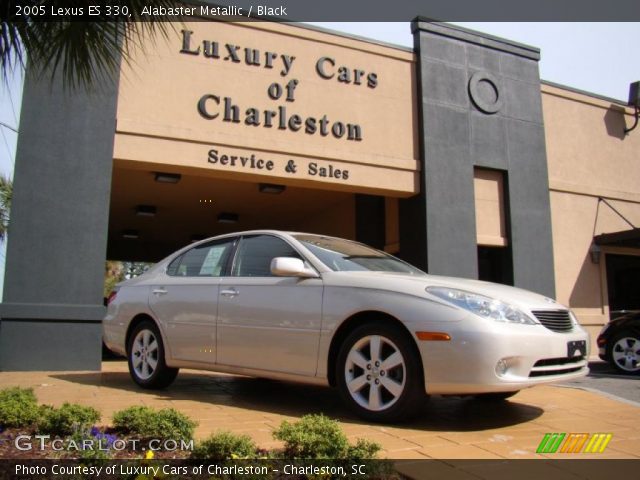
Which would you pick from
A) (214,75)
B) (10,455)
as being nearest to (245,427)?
(10,455)

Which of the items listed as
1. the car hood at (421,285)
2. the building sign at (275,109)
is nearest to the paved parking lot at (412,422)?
the car hood at (421,285)

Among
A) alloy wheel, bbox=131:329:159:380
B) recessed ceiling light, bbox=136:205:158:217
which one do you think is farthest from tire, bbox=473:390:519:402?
recessed ceiling light, bbox=136:205:158:217

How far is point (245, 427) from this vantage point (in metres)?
3.85

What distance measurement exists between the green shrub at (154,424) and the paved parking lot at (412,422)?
452mm

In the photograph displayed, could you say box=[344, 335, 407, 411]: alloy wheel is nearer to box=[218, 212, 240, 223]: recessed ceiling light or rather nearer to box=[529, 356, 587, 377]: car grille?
box=[529, 356, 587, 377]: car grille

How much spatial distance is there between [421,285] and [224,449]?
1.97m

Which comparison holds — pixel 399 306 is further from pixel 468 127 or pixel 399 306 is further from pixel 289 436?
pixel 468 127

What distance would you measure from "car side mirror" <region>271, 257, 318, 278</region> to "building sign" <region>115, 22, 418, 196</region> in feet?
15.8

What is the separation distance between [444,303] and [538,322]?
2.24ft

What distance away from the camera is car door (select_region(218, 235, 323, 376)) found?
14.6ft

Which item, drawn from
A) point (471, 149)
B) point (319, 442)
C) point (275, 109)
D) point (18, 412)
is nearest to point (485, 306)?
point (319, 442)

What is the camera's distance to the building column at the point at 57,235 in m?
7.56

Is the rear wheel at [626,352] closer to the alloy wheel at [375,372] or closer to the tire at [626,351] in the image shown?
the tire at [626,351]

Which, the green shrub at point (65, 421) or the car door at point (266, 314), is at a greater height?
the car door at point (266, 314)
